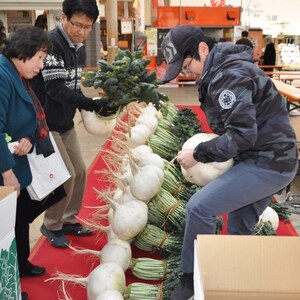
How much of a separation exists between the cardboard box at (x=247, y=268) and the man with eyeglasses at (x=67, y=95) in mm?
1726

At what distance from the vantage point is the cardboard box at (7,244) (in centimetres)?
148

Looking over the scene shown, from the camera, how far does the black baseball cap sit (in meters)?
1.98

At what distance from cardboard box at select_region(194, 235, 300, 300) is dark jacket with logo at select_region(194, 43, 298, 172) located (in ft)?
2.55

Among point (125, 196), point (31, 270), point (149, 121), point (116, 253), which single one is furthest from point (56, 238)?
point (149, 121)

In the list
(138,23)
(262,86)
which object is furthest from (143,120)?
(138,23)

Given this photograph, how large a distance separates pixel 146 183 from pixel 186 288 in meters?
0.82

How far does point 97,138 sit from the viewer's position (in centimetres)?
646

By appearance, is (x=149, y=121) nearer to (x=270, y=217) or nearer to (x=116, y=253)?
(x=270, y=217)

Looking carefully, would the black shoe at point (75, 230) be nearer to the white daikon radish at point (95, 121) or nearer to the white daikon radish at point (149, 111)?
the white daikon radish at point (95, 121)

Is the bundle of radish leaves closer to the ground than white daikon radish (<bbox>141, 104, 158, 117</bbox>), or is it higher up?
higher up

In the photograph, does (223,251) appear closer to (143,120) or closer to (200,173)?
(200,173)

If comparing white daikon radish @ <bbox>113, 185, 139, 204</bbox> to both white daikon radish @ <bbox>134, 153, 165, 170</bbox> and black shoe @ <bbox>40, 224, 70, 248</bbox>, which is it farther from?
black shoe @ <bbox>40, 224, 70, 248</bbox>

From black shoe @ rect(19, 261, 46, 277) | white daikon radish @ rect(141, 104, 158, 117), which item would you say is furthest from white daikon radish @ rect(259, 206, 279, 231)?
white daikon radish @ rect(141, 104, 158, 117)

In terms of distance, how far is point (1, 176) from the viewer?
6.77 feet
